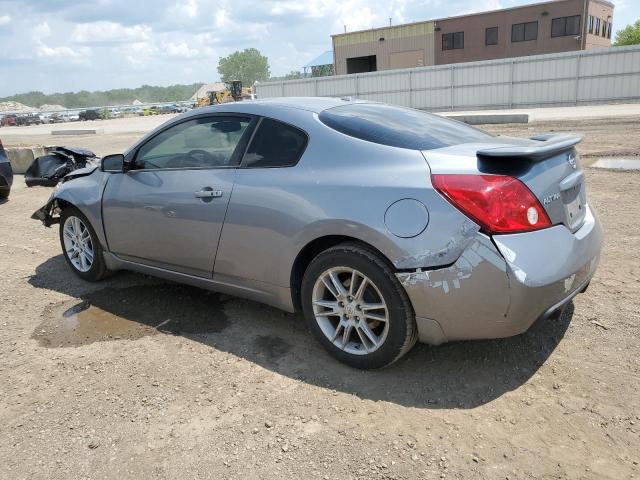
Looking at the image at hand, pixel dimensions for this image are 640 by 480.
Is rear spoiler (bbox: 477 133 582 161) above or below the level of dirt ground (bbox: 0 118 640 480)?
above

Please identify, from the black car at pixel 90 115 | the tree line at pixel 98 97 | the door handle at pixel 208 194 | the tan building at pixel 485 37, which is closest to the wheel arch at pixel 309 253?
the door handle at pixel 208 194

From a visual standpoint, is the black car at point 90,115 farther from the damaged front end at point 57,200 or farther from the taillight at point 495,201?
the taillight at point 495,201

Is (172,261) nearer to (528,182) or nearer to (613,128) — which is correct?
(528,182)

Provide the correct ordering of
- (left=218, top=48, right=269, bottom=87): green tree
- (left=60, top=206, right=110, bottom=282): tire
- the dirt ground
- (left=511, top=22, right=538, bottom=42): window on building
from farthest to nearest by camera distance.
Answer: (left=218, top=48, right=269, bottom=87): green tree
(left=511, top=22, right=538, bottom=42): window on building
(left=60, top=206, right=110, bottom=282): tire
the dirt ground

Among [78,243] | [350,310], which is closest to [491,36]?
[78,243]

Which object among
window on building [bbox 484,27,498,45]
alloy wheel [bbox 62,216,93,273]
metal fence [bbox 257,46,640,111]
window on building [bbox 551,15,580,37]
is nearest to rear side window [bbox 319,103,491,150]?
alloy wheel [bbox 62,216,93,273]

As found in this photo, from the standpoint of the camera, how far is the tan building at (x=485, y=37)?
44438 mm

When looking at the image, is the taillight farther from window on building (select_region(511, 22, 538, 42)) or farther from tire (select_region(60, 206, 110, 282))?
window on building (select_region(511, 22, 538, 42))

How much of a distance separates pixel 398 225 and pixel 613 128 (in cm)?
1419

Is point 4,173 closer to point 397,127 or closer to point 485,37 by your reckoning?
point 397,127

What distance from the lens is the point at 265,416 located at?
2871mm

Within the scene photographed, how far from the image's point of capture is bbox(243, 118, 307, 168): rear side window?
337cm

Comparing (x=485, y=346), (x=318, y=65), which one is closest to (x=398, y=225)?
(x=485, y=346)

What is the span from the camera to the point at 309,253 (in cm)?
331
